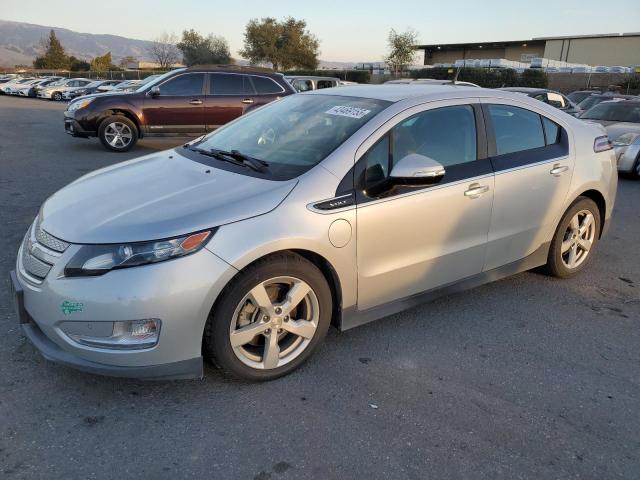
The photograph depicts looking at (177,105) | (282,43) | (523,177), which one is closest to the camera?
(523,177)

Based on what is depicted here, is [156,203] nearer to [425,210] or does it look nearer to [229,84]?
[425,210]

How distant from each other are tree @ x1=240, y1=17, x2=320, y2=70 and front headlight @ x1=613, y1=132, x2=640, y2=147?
5758cm

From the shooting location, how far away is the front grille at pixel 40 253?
2.75 meters

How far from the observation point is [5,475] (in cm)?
231

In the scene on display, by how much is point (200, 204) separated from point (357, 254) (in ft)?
3.11

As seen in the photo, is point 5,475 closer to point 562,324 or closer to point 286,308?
point 286,308

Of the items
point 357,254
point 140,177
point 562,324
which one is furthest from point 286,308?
point 562,324

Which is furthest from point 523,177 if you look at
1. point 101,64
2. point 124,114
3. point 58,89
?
point 101,64

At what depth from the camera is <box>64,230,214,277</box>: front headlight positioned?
2613mm

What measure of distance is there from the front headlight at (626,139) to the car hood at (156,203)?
8909 mm

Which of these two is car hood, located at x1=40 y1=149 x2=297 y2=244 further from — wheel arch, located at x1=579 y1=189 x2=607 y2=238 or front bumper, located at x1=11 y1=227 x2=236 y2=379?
wheel arch, located at x1=579 y1=189 x2=607 y2=238

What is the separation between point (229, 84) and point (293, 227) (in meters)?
9.13

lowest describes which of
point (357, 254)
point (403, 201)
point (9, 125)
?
point (9, 125)

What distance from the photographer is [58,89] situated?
31.9m
